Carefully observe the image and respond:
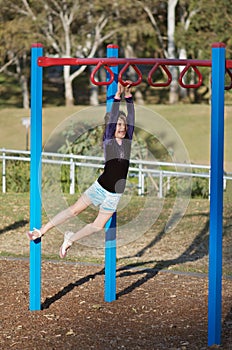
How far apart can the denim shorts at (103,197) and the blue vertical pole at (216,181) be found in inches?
43.3

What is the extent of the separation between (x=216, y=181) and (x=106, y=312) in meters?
1.74

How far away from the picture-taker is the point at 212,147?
228 inches

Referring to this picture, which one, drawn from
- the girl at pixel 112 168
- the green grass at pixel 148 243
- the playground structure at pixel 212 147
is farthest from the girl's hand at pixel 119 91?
the green grass at pixel 148 243

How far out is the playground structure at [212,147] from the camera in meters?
5.70

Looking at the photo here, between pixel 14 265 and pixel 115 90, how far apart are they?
8.88ft

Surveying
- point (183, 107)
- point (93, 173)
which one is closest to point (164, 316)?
point (93, 173)

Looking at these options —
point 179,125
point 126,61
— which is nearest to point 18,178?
point 126,61

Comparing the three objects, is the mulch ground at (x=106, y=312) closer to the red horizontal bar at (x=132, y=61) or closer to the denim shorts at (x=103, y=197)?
the denim shorts at (x=103, y=197)

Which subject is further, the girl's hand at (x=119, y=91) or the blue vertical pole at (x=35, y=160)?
the girl's hand at (x=119, y=91)

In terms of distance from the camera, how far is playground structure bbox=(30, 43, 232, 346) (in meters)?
5.70

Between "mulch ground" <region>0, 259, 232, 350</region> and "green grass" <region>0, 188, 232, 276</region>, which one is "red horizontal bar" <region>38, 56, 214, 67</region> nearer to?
"mulch ground" <region>0, 259, 232, 350</region>

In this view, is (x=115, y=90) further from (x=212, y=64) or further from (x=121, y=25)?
(x=121, y=25)

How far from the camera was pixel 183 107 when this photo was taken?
134 feet

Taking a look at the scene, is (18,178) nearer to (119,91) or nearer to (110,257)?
(110,257)
